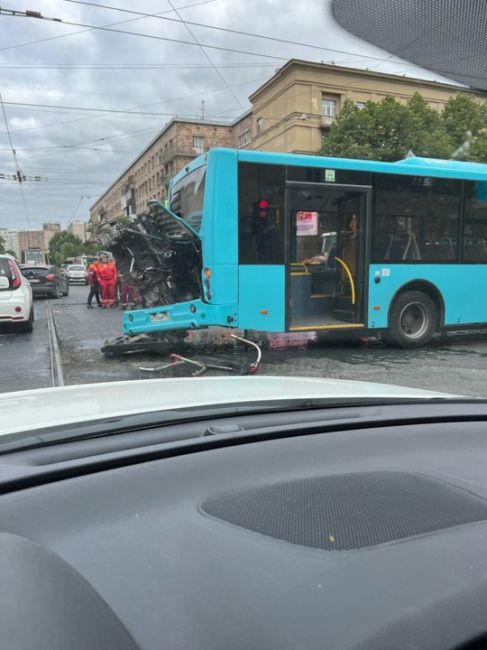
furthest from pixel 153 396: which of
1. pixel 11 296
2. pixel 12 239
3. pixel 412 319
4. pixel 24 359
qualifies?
pixel 12 239

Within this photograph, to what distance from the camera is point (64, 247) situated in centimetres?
10600

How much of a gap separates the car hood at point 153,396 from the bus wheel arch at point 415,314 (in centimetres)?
646

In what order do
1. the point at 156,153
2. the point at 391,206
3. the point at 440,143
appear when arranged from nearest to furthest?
the point at 391,206 → the point at 440,143 → the point at 156,153

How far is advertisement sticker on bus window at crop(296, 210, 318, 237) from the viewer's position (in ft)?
28.8

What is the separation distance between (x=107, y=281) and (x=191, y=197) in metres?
9.72

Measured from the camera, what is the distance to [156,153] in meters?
70.9

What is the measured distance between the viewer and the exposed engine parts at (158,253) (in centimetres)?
800

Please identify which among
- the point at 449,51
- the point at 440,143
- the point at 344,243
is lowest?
the point at 344,243

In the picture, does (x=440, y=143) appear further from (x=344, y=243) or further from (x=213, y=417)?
(x=213, y=417)

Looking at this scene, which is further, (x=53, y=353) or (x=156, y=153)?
(x=156, y=153)

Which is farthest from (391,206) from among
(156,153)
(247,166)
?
(156,153)

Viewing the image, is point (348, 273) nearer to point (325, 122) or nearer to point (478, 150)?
point (478, 150)

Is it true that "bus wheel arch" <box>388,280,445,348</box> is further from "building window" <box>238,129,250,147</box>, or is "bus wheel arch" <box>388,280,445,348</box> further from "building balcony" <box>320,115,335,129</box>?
"building window" <box>238,129,250,147</box>

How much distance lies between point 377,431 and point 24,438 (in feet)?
4.07
